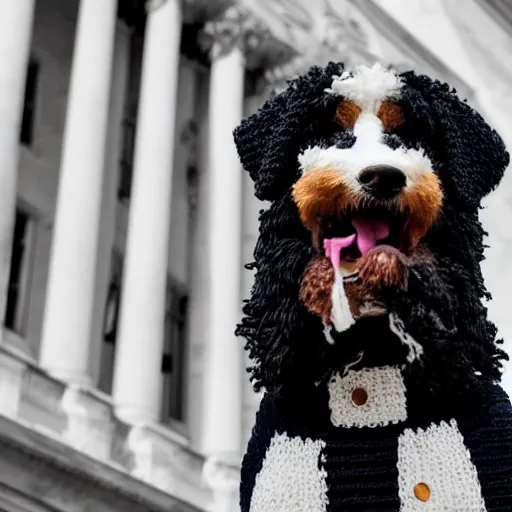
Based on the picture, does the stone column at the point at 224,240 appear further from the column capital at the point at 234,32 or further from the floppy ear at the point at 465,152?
the floppy ear at the point at 465,152

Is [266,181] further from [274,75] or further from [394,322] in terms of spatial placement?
[274,75]

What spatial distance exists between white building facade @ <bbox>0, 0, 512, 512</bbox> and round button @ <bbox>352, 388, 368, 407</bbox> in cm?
724

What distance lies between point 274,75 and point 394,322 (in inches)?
612

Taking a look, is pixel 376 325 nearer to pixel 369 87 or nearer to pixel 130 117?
pixel 369 87

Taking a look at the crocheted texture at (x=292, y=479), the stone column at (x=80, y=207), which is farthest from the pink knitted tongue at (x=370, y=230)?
the stone column at (x=80, y=207)

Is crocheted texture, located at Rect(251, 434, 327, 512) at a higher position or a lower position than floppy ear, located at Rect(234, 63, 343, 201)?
lower

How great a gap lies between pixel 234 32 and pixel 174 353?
526 cm

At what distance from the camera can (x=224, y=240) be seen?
1446cm

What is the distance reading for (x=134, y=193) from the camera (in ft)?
44.9

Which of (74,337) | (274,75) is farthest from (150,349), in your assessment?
(274,75)

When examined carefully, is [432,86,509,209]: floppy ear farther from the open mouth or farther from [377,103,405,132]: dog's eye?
the open mouth

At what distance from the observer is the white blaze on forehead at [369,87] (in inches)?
96.6

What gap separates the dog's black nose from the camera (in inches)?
85.1

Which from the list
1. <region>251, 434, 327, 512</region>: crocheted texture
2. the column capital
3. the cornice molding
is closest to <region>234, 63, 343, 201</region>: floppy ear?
<region>251, 434, 327, 512</region>: crocheted texture
